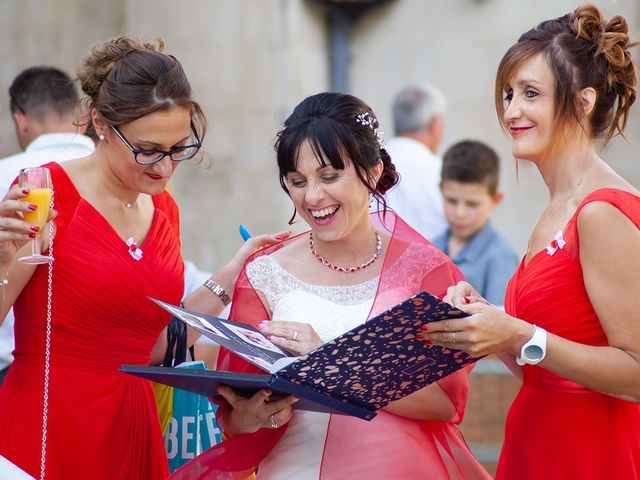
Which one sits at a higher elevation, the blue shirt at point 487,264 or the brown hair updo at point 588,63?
the brown hair updo at point 588,63

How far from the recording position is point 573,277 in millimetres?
3574

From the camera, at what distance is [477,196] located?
6832 mm

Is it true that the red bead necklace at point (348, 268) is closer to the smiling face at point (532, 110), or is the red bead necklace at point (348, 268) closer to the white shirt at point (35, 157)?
the smiling face at point (532, 110)

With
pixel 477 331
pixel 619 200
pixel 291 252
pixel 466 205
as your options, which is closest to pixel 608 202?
pixel 619 200

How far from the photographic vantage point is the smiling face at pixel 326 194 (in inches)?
151

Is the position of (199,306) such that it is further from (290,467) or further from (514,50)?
(514,50)

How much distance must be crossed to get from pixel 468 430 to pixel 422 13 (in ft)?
13.4

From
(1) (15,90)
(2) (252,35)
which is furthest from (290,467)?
(2) (252,35)

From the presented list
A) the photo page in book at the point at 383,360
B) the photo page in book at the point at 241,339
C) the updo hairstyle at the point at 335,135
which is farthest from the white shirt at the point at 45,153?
the photo page in book at the point at 383,360

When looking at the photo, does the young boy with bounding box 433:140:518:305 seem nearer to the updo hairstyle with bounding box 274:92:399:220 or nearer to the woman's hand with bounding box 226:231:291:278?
the woman's hand with bounding box 226:231:291:278

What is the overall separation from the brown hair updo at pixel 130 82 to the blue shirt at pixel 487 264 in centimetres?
279

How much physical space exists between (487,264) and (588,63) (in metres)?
3.07

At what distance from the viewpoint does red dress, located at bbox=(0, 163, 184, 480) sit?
4.04m

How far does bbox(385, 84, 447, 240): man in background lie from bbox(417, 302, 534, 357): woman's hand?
4.11 metres
